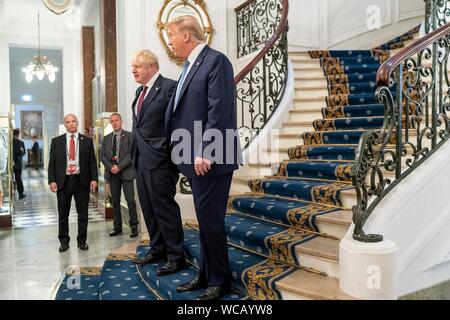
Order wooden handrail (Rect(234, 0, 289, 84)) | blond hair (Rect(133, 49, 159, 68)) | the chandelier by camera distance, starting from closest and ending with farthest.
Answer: blond hair (Rect(133, 49, 159, 68)), wooden handrail (Rect(234, 0, 289, 84)), the chandelier

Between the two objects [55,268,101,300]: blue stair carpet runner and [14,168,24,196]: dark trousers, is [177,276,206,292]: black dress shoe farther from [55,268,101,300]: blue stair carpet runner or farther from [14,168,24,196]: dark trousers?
[14,168,24,196]: dark trousers

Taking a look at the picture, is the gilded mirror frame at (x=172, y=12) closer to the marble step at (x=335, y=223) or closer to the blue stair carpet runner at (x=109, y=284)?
the blue stair carpet runner at (x=109, y=284)

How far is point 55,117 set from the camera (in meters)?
16.8

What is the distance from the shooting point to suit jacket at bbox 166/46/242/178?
222 centimetres

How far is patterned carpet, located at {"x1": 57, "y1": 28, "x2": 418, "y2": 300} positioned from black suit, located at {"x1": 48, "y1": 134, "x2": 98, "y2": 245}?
117 centimetres

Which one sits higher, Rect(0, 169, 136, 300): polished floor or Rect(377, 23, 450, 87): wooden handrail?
Rect(377, 23, 450, 87): wooden handrail

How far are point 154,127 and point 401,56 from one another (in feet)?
5.57

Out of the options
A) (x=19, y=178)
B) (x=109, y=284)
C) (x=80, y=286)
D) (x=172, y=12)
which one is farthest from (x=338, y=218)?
(x=19, y=178)

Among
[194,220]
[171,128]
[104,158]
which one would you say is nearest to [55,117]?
[104,158]

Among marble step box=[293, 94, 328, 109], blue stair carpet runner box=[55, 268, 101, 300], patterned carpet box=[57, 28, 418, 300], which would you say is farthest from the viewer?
marble step box=[293, 94, 328, 109]

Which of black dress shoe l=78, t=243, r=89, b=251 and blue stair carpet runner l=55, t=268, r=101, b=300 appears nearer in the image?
blue stair carpet runner l=55, t=268, r=101, b=300

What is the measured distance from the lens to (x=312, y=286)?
7.79 ft

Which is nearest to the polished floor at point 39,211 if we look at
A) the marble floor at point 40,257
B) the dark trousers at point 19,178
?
the dark trousers at point 19,178

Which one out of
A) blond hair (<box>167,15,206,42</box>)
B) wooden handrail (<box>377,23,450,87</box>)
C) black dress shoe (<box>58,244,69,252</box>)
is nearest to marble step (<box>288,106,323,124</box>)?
wooden handrail (<box>377,23,450,87</box>)
